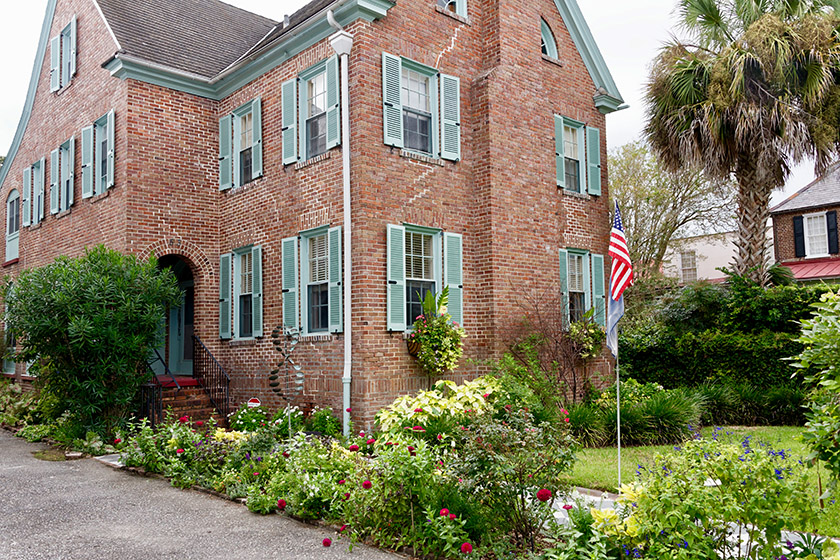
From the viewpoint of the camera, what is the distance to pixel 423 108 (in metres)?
11.9

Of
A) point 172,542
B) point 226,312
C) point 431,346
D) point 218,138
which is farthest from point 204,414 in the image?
point 172,542

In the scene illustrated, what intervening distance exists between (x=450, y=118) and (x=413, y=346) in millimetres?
4223

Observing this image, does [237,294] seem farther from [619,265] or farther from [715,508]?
[715,508]

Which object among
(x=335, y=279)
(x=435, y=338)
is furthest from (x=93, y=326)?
(x=435, y=338)

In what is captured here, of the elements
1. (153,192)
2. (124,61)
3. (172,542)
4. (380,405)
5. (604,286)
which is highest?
(124,61)

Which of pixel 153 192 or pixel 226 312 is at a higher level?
pixel 153 192

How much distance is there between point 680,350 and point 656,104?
5.50 m

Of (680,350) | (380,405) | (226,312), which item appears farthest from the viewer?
(680,350)

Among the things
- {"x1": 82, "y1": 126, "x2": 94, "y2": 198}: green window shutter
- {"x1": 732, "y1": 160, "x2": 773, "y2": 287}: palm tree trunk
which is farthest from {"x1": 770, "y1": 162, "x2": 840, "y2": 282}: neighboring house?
{"x1": 82, "y1": 126, "x2": 94, "y2": 198}: green window shutter

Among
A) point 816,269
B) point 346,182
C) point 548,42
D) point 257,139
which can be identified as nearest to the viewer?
point 346,182

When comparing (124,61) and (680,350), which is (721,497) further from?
(124,61)

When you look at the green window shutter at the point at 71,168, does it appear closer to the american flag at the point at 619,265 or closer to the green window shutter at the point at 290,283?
the green window shutter at the point at 290,283

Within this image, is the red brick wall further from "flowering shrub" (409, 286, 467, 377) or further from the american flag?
the american flag

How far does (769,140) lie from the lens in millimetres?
13164
